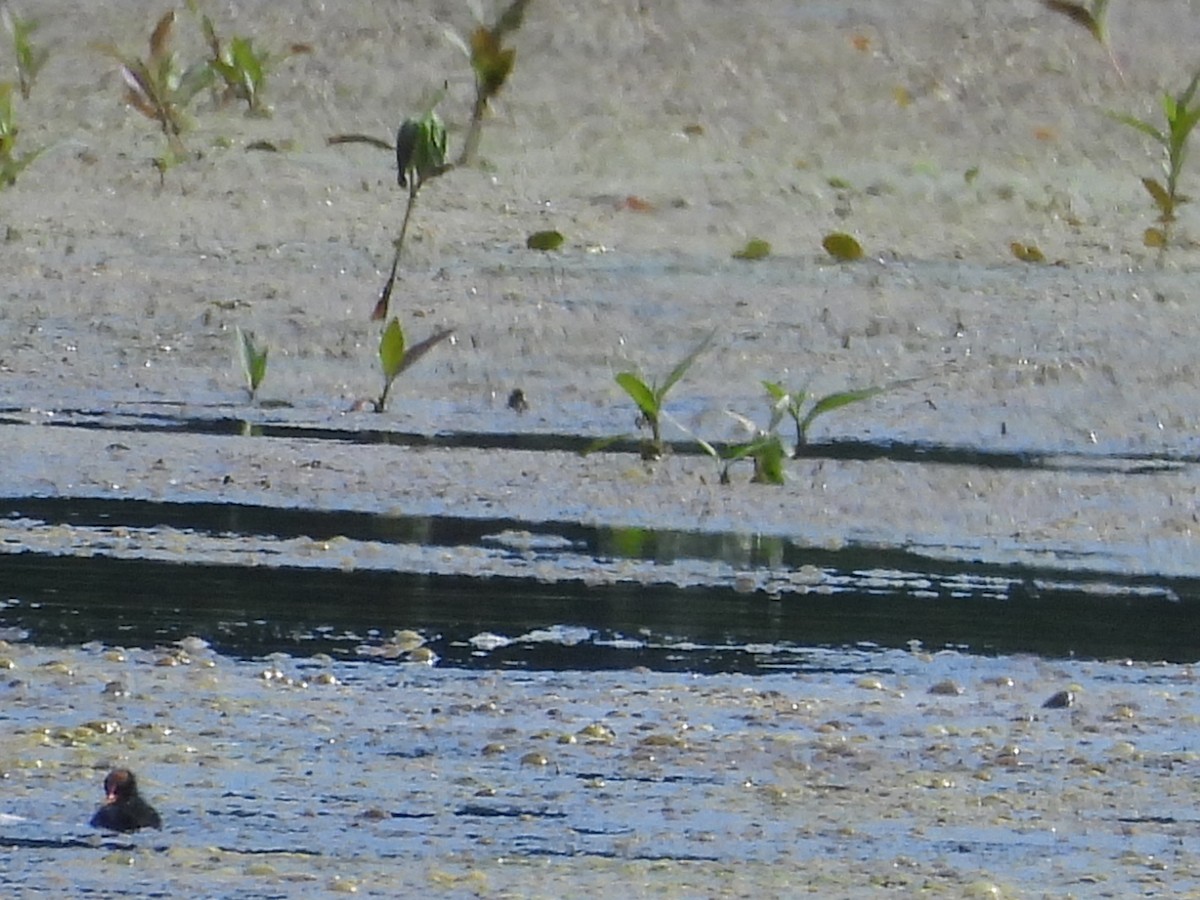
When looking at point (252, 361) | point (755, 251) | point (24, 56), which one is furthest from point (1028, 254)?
point (24, 56)

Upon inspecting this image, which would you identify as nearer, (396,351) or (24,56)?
(396,351)

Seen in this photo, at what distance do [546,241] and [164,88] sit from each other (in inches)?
71.5

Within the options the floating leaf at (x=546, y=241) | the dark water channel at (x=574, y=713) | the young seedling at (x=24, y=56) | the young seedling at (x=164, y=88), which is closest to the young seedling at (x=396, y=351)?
the dark water channel at (x=574, y=713)

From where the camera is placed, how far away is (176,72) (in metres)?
9.22

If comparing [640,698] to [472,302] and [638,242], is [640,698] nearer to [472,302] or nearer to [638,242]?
[472,302]

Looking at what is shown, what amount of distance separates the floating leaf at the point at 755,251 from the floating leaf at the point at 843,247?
16cm

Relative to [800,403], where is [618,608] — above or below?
below

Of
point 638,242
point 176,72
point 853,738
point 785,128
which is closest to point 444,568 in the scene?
point 853,738

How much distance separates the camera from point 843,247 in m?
7.41

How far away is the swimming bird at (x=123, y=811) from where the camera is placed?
2.87m

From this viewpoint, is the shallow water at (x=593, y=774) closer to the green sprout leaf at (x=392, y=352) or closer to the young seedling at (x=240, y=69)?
the green sprout leaf at (x=392, y=352)

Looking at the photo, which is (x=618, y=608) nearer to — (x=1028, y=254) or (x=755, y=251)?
(x=755, y=251)

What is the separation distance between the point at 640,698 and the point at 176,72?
6.07 m

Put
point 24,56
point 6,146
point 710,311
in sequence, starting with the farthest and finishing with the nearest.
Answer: point 24,56, point 6,146, point 710,311
